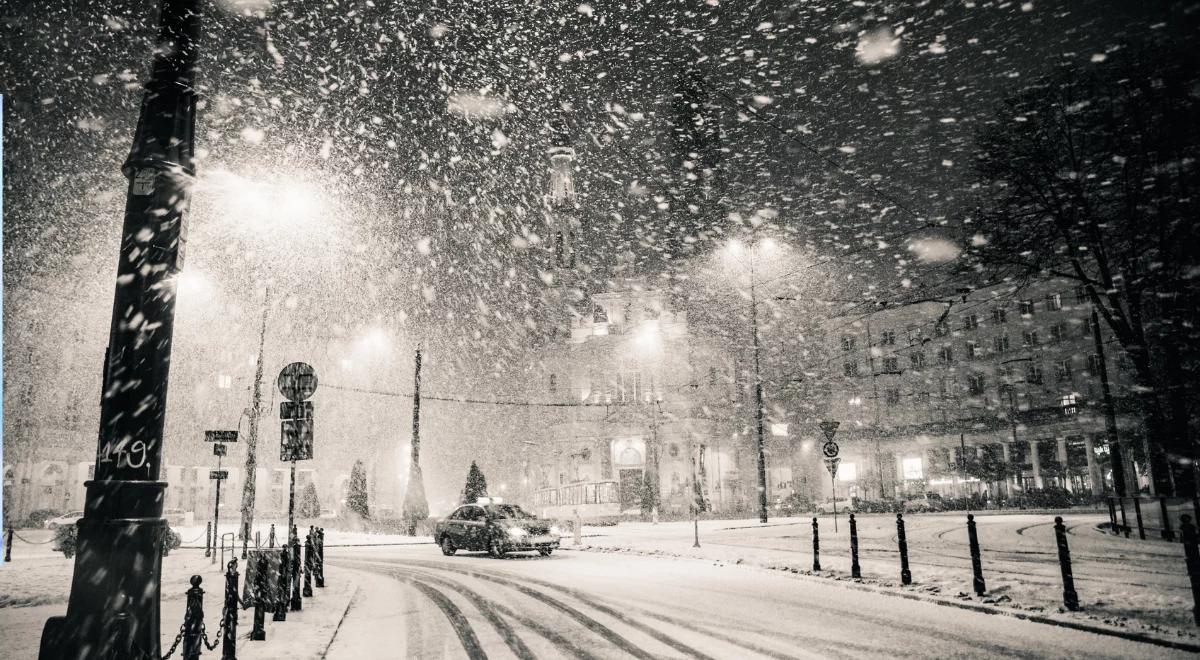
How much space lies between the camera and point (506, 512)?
2062 centimetres

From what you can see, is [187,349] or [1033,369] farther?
[1033,369]

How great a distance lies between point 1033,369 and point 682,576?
61981 mm

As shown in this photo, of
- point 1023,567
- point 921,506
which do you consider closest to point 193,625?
point 1023,567

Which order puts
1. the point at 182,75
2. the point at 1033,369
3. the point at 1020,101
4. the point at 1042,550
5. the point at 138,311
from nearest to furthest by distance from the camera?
the point at 138,311
the point at 182,75
the point at 1042,550
the point at 1020,101
the point at 1033,369

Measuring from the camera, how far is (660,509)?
50156 mm

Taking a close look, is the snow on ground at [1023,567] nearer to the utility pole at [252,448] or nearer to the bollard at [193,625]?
the bollard at [193,625]

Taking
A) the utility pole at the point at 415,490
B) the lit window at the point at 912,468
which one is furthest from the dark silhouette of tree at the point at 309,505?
the lit window at the point at 912,468

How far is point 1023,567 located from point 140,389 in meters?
13.8

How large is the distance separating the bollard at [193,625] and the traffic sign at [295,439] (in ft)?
18.3

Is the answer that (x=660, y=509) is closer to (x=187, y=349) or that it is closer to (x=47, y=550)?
(x=47, y=550)

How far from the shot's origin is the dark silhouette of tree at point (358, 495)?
43.4 meters

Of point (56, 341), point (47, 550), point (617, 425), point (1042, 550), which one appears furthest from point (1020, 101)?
point (56, 341)

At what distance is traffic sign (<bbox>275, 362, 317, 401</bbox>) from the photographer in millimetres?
10867

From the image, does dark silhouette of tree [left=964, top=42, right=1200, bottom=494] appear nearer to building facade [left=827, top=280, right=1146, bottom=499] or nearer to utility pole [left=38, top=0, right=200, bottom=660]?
utility pole [left=38, top=0, right=200, bottom=660]
